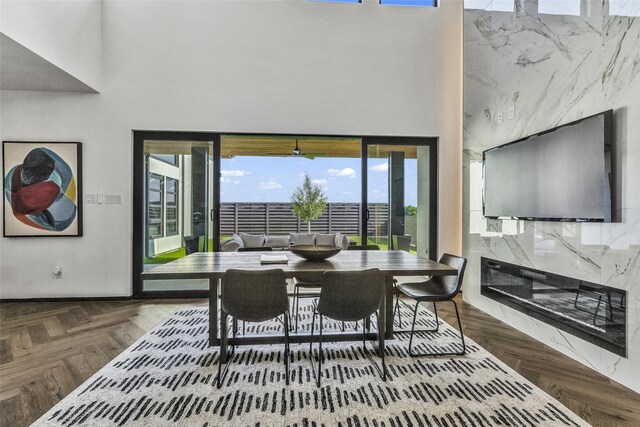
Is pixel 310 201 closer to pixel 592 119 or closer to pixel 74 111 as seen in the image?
pixel 74 111

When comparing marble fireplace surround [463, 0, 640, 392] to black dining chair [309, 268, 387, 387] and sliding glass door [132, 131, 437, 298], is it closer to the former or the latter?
sliding glass door [132, 131, 437, 298]

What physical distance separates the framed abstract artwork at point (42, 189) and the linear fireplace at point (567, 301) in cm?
519

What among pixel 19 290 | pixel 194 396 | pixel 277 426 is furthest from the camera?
pixel 19 290

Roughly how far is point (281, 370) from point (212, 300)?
810 millimetres

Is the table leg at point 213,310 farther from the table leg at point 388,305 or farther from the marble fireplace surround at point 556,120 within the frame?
the marble fireplace surround at point 556,120

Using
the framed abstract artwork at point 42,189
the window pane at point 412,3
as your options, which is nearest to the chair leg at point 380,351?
the framed abstract artwork at point 42,189

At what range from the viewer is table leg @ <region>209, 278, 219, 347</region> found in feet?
8.93

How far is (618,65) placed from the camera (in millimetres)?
2342

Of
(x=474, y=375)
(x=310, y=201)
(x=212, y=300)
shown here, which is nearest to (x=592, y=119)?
(x=474, y=375)

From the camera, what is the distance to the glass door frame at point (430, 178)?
15.5 ft

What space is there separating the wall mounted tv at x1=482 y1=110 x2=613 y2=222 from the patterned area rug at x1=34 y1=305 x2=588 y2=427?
1.39m

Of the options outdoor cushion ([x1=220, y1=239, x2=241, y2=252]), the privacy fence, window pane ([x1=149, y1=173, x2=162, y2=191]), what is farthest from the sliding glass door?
the privacy fence

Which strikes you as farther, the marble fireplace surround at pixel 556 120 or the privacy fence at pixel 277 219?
the privacy fence at pixel 277 219

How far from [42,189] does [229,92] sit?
8.80 ft
